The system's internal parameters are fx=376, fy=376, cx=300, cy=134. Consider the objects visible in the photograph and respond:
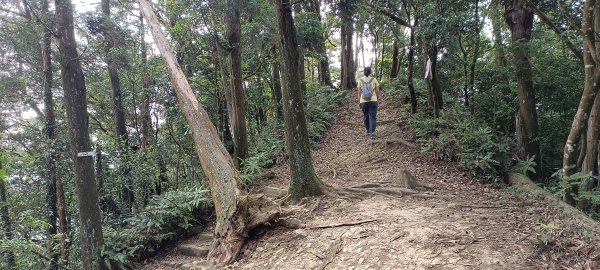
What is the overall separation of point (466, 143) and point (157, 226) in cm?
723

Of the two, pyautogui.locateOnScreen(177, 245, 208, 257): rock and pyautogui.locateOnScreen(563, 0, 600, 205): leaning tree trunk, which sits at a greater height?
pyautogui.locateOnScreen(563, 0, 600, 205): leaning tree trunk

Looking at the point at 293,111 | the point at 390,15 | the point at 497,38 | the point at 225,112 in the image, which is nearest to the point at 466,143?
the point at 497,38

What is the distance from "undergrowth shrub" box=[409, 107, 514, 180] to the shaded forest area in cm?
5

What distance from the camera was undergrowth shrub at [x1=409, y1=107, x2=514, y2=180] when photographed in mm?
8234

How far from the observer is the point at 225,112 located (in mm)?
12062

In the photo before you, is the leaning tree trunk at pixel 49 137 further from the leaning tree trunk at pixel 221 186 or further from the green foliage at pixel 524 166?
the green foliage at pixel 524 166

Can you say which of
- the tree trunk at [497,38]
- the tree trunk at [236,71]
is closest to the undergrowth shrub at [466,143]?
the tree trunk at [497,38]

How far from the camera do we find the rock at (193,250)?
7.32m

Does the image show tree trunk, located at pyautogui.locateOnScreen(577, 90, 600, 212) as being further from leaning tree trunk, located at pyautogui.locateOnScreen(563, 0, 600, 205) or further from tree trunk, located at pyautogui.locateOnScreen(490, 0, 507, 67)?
tree trunk, located at pyautogui.locateOnScreen(490, 0, 507, 67)

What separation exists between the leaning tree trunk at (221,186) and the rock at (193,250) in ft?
3.80

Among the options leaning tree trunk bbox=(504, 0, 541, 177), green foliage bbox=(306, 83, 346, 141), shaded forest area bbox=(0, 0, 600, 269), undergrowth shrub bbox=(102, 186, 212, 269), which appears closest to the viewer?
shaded forest area bbox=(0, 0, 600, 269)

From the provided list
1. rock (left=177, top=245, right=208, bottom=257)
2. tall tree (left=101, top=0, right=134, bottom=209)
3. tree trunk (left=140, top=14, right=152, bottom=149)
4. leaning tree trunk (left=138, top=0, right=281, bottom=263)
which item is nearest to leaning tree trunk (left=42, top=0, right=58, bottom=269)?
tall tree (left=101, top=0, right=134, bottom=209)

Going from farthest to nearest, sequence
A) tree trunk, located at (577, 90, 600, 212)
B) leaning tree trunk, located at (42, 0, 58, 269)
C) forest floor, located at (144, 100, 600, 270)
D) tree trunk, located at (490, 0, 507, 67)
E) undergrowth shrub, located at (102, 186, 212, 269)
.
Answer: leaning tree trunk, located at (42, 0, 58, 269), tree trunk, located at (490, 0, 507, 67), undergrowth shrub, located at (102, 186, 212, 269), tree trunk, located at (577, 90, 600, 212), forest floor, located at (144, 100, 600, 270)

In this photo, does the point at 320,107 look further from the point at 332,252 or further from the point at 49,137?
the point at 332,252
